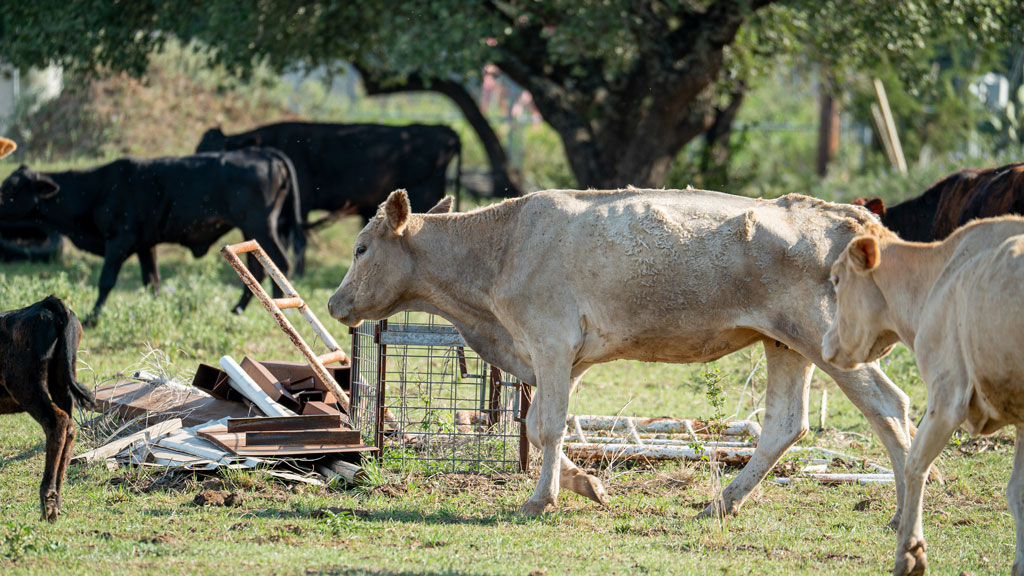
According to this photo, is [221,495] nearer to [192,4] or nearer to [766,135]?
[192,4]

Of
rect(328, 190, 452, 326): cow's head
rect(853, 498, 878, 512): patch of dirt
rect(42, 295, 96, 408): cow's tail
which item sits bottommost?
rect(853, 498, 878, 512): patch of dirt

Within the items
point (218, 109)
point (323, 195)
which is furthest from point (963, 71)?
point (218, 109)

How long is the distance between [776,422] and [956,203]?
606 cm

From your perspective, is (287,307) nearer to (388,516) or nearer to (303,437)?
(303,437)

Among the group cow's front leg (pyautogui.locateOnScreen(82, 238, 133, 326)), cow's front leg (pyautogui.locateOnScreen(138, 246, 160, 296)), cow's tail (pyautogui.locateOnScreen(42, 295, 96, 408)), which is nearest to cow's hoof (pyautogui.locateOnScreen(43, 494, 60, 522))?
cow's tail (pyautogui.locateOnScreen(42, 295, 96, 408))

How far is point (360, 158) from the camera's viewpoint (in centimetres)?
1856

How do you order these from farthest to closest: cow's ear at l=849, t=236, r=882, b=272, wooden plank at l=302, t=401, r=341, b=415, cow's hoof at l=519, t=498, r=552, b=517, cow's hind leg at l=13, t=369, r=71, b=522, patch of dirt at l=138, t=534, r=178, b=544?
1. wooden plank at l=302, t=401, r=341, b=415
2. cow's hoof at l=519, t=498, r=552, b=517
3. cow's hind leg at l=13, t=369, r=71, b=522
4. patch of dirt at l=138, t=534, r=178, b=544
5. cow's ear at l=849, t=236, r=882, b=272

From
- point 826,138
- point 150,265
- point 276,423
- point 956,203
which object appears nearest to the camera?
point 276,423

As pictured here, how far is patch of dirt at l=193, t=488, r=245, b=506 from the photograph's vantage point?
21.5ft

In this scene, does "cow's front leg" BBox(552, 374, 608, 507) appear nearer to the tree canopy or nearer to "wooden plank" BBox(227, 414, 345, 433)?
"wooden plank" BBox(227, 414, 345, 433)

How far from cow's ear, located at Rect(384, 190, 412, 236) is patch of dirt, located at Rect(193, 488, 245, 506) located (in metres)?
1.91

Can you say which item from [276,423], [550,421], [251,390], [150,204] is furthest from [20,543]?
[150,204]

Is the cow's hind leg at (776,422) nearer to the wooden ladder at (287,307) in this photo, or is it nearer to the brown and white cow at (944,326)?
the brown and white cow at (944,326)

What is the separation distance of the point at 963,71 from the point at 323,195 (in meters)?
14.8
